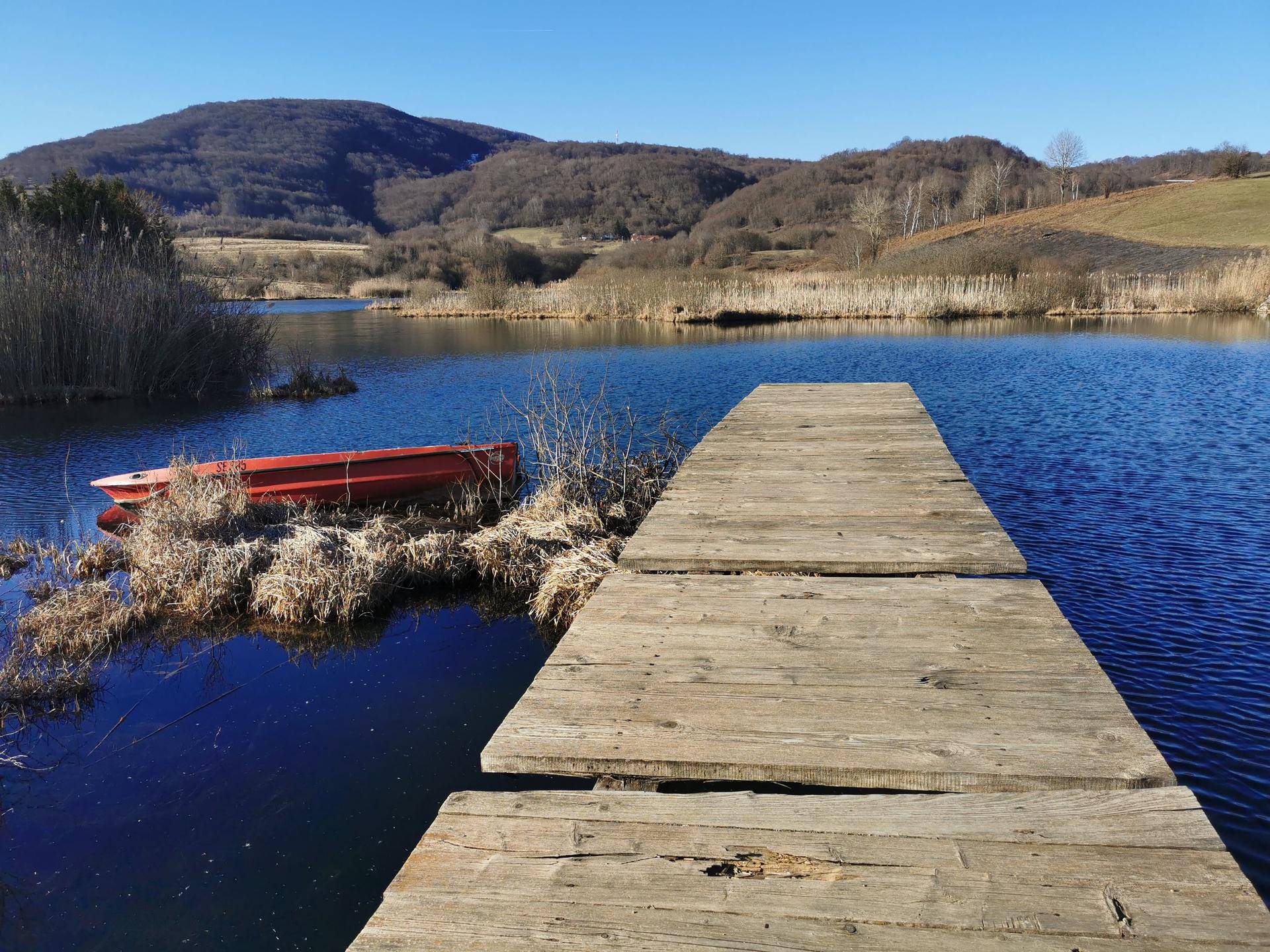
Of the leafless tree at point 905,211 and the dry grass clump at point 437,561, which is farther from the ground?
the leafless tree at point 905,211

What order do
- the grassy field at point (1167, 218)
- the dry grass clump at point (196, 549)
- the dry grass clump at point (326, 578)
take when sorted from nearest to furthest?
the dry grass clump at point (326, 578), the dry grass clump at point (196, 549), the grassy field at point (1167, 218)

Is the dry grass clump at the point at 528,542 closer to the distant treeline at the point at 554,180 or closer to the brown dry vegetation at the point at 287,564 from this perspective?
the brown dry vegetation at the point at 287,564

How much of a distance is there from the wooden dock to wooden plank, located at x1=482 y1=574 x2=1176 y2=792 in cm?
1

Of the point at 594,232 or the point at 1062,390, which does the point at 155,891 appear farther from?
the point at 594,232

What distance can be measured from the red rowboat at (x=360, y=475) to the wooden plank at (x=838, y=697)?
5.20 metres

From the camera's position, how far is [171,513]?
6.84m

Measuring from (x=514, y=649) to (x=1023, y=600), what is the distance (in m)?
3.42

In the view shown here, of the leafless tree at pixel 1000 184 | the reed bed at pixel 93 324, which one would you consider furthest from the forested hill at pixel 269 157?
the reed bed at pixel 93 324

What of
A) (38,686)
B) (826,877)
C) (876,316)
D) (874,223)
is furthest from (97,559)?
(874,223)

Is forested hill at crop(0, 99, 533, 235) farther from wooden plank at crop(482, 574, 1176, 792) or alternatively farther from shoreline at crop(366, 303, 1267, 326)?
wooden plank at crop(482, 574, 1176, 792)

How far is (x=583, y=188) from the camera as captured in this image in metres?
112

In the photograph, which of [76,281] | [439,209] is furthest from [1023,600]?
[439,209]

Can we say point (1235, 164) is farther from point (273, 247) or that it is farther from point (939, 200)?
point (273, 247)

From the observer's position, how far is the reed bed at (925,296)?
1089 inches
